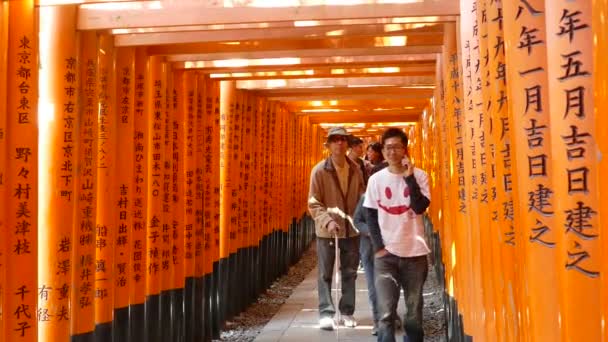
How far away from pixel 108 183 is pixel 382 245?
1.92 meters

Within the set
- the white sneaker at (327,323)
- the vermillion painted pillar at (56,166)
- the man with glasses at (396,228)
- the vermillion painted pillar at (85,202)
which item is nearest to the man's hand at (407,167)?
the man with glasses at (396,228)

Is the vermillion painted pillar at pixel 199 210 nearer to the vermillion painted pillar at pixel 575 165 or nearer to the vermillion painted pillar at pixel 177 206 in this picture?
the vermillion painted pillar at pixel 177 206

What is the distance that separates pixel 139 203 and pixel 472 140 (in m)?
2.52

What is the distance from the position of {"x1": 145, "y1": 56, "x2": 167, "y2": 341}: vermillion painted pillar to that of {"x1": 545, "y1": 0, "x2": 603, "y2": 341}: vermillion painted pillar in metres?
3.77

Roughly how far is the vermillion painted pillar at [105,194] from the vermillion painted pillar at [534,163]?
9.90 ft

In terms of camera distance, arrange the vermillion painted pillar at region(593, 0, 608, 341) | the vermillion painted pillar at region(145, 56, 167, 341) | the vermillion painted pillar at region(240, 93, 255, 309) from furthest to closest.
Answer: the vermillion painted pillar at region(240, 93, 255, 309), the vermillion painted pillar at region(145, 56, 167, 341), the vermillion painted pillar at region(593, 0, 608, 341)

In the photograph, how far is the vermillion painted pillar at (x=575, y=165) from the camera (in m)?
1.81

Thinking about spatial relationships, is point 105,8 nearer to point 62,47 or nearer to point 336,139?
point 62,47

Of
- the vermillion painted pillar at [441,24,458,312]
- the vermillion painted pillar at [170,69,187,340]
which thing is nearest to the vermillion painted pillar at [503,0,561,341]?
the vermillion painted pillar at [441,24,458,312]

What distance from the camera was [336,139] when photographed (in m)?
6.29

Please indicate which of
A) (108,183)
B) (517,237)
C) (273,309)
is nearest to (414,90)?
(273,309)

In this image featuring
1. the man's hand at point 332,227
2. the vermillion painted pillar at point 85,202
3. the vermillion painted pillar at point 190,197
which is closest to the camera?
the vermillion painted pillar at point 85,202

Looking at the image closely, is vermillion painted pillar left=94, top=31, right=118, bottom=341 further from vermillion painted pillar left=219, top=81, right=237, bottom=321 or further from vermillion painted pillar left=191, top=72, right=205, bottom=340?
vermillion painted pillar left=219, top=81, right=237, bottom=321

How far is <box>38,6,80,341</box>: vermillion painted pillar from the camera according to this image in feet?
12.8
